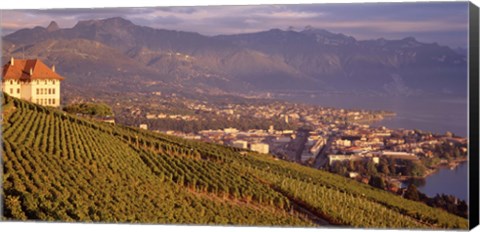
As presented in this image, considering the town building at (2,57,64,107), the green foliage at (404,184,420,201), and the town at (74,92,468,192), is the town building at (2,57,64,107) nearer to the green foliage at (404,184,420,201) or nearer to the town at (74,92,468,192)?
the town at (74,92,468,192)

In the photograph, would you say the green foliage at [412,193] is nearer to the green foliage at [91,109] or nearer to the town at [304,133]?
the town at [304,133]

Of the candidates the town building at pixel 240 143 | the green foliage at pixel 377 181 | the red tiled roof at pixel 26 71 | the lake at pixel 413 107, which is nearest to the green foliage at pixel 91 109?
the red tiled roof at pixel 26 71

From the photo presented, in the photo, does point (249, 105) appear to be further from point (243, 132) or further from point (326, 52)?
point (326, 52)

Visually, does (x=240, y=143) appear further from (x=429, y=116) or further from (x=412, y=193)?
(x=429, y=116)

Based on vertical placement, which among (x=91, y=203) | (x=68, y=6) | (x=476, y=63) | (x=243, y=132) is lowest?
(x=91, y=203)

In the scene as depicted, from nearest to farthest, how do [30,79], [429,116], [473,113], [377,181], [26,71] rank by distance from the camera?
[473,113] < [429,116] < [377,181] < [26,71] < [30,79]

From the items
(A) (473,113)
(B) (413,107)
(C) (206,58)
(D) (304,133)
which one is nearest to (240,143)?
(D) (304,133)

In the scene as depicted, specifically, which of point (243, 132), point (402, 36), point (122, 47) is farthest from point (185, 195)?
point (402, 36)
